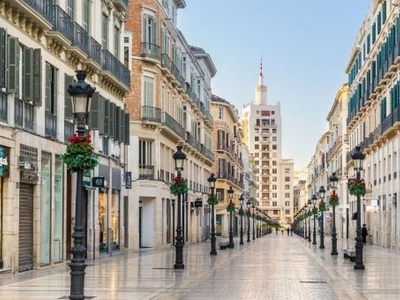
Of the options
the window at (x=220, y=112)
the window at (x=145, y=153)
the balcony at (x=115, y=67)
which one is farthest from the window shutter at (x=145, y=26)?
the window at (x=220, y=112)

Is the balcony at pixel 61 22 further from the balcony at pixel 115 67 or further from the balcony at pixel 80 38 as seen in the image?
the balcony at pixel 115 67

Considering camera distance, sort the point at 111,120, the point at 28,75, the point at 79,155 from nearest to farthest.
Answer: the point at 79,155 < the point at 28,75 < the point at 111,120

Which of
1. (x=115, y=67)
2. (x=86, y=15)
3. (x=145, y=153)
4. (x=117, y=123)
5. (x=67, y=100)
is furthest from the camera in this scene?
(x=145, y=153)

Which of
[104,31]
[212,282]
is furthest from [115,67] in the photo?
[212,282]

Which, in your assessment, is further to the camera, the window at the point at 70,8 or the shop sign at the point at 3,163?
the window at the point at 70,8

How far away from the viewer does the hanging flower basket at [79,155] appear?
17.6 meters

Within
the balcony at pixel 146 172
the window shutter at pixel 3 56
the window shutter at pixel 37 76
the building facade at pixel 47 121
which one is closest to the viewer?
the window shutter at pixel 3 56

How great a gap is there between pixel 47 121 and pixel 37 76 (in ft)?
10.5

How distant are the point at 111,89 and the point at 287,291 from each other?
23.4m

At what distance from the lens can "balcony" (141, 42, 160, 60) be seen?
5741 centimetres

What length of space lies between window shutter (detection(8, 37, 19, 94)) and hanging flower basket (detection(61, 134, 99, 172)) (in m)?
→ 10.4

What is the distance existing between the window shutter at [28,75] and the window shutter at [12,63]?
1360 mm

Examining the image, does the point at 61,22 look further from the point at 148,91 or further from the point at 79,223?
the point at 148,91

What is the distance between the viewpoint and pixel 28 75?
96.2 ft
